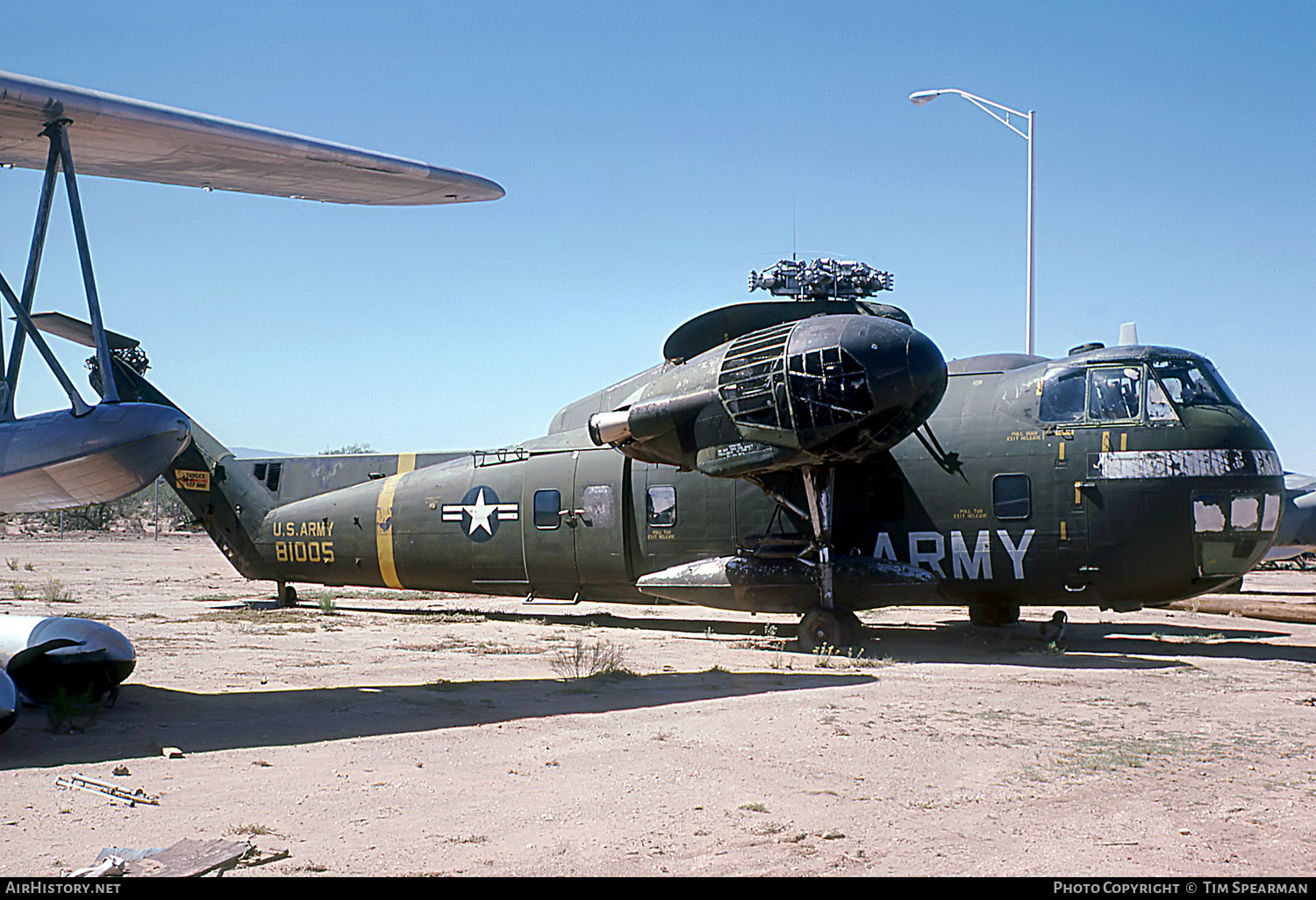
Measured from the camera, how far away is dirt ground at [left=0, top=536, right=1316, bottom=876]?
526 centimetres

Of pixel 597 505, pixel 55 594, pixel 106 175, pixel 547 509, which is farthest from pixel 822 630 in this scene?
pixel 55 594

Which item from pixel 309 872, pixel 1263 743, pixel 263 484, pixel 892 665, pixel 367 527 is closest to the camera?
pixel 309 872

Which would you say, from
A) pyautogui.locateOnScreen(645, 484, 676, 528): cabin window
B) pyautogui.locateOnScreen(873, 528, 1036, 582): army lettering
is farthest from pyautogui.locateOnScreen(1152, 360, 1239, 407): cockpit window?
pyautogui.locateOnScreen(645, 484, 676, 528): cabin window

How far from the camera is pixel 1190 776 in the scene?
683cm

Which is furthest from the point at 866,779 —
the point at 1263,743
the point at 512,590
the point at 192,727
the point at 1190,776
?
the point at 512,590

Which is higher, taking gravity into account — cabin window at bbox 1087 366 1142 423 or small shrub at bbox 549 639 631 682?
cabin window at bbox 1087 366 1142 423

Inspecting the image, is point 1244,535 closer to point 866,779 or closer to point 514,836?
point 866,779

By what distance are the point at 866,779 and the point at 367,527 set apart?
1350 cm

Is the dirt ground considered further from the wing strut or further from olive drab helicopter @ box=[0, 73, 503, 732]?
the wing strut

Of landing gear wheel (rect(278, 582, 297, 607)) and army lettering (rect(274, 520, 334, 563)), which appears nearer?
army lettering (rect(274, 520, 334, 563))

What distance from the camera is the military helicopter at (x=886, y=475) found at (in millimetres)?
12578

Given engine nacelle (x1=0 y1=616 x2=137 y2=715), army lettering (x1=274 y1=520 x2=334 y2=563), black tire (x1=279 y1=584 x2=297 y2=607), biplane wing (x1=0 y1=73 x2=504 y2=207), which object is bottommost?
black tire (x1=279 y1=584 x2=297 y2=607)

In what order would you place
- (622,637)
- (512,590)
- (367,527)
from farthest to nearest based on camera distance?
(367,527)
(512,590)
(622,637)

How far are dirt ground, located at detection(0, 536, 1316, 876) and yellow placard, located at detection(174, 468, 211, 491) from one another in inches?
257
